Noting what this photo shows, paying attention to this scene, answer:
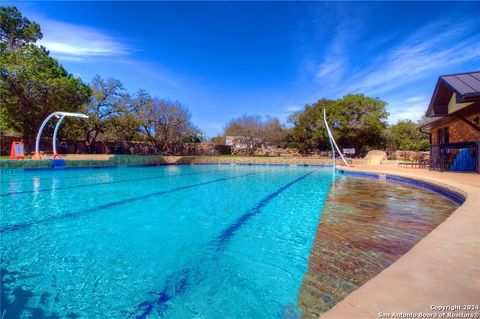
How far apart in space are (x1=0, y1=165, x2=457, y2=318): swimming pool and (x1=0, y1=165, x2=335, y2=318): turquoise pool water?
2cm

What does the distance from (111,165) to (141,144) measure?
1029cm

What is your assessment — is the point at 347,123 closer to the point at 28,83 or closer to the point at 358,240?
the point at 358,240

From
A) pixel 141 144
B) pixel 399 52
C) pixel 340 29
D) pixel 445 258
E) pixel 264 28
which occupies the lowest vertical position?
pixel 445 258

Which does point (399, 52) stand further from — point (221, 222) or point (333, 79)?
point (221, 222)

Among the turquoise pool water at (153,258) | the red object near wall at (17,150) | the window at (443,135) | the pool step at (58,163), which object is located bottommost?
the turquoise pool water at (153,258)

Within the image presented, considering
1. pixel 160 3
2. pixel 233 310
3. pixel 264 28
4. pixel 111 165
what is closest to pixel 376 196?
pixel 233 310

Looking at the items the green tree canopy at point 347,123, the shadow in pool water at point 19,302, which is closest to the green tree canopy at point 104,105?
the green tree canopy at point 347,123

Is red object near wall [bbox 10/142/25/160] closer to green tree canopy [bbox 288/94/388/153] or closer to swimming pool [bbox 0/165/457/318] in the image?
swimming pool [bbox 0/165/457/318]

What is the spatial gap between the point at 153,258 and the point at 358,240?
3.07 metres

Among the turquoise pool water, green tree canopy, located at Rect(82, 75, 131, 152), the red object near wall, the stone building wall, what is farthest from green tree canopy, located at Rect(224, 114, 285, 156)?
the turquoise pool water

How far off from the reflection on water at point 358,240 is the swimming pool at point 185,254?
0.07 ft

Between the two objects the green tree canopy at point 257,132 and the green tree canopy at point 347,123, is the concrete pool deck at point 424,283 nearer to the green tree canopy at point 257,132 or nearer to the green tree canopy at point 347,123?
the green tree canopy at point 347,123

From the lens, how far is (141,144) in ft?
97.8

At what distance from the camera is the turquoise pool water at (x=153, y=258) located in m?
2.52
